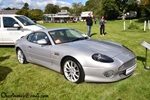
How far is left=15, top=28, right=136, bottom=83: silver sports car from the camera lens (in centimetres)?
393

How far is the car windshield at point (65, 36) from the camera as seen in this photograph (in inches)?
198

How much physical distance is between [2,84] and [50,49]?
1569mm

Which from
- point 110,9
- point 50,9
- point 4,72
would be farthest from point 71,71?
point 50,9

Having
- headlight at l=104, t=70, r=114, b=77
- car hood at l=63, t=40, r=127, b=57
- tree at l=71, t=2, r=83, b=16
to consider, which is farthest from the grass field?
tree at l=71, t=2, r=83, b=16

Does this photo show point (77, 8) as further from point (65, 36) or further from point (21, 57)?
point (65, 36)

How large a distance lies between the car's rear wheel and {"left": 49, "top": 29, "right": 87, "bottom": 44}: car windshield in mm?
826

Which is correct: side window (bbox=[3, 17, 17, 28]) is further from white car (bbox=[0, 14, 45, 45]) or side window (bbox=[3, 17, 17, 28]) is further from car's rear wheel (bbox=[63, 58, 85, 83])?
car's rear wheel (bbox=[63, 58, 85, 83])

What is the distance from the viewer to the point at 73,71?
4309 mm

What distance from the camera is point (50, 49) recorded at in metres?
4.79

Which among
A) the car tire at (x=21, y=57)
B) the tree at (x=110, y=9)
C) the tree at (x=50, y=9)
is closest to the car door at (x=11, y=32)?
the car tire at (x=21, y=57)

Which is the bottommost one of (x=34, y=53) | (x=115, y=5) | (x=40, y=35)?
(x=34, y=53)

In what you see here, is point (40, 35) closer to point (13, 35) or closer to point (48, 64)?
point (48, 64)

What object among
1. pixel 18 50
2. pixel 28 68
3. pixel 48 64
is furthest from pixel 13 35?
pixel 48 64

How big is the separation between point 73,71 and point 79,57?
448 millimetres
